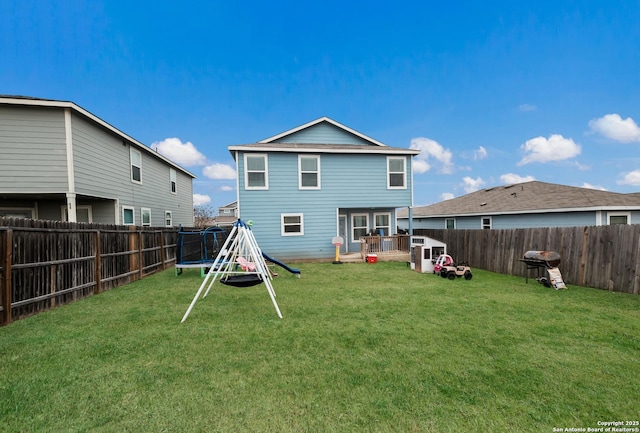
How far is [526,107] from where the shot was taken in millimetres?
16031

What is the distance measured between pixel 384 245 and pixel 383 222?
6.76 feet

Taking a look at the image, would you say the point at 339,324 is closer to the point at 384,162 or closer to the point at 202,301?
the point at 202,301

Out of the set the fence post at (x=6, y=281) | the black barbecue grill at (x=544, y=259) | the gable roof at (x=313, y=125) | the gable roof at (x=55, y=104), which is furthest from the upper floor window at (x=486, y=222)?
the fence post at (x=6, y=281)

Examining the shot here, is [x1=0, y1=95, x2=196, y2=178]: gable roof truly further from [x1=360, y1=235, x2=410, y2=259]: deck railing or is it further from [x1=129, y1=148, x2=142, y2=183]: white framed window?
[x1=360, y1=235, x2=410, y2=259]: deck railing

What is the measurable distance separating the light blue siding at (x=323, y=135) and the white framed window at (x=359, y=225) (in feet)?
13.7

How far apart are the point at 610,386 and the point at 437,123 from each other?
17.9 m

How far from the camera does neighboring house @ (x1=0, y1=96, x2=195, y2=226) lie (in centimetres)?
895

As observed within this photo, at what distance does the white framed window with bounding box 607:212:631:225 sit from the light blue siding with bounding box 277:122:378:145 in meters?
13.4

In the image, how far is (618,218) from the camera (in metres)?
13.8

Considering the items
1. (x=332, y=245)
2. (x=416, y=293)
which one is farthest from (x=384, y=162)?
(x=416, y=293)

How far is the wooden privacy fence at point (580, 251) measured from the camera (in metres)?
6.90

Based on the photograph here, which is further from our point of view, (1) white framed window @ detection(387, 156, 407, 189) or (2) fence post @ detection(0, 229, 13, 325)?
(1) white framed window @ detection(387, 156, 407, 189)

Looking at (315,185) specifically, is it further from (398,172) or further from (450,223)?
(450,223)

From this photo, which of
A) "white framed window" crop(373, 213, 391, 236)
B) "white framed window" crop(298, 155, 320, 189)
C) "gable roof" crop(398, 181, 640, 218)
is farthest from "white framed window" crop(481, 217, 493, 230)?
"white framed window" crop(298, 155, 320, 189)
